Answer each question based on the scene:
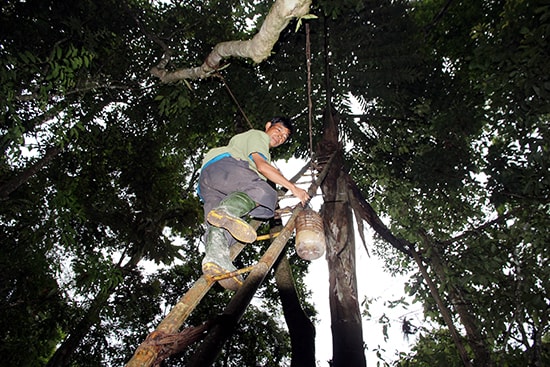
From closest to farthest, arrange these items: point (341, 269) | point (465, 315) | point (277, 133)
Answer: point (277, 133) < point (341, 269) < point (465, 315)

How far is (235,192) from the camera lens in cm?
281

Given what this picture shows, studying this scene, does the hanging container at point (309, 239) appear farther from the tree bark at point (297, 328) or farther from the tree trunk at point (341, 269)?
the tree bark at point (297, 328)

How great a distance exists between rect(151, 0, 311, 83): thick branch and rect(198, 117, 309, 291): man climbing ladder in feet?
2.50

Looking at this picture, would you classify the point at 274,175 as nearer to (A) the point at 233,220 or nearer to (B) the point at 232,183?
(B) the point at 232,183

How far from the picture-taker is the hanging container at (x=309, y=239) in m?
2.81

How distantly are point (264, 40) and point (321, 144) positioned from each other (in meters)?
2.98

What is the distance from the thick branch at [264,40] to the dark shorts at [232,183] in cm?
103

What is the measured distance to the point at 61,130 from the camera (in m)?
4.77

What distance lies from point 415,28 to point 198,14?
4403mm

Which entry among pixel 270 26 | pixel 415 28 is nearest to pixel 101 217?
pixel 270 26

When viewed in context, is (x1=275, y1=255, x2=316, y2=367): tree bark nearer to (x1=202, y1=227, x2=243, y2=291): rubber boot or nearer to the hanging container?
the hanging container

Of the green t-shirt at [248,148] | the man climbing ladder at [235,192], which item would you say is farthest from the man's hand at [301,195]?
the green t-shirt at [248,148]

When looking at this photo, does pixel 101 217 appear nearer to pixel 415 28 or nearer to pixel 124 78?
pixel 124 78

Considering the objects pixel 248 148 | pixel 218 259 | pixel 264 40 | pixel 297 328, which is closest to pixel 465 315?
pixel 297 328
